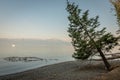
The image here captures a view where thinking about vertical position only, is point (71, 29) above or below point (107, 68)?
above

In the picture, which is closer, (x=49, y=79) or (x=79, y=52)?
(x=49, y=79)

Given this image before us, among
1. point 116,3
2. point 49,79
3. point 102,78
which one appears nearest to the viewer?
point 102,78

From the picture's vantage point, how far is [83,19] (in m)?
32.7

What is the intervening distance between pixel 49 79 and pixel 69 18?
1202cm

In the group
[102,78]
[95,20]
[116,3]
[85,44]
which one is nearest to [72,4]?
[95,20]

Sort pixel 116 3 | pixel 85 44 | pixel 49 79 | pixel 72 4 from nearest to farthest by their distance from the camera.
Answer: pixel 116 3, pixel 49 79, pixel 85 44, pixel 72 4

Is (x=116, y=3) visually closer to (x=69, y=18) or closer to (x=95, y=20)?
(x=95, y=20)

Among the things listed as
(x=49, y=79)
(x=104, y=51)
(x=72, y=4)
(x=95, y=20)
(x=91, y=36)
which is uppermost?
(x=72, y=4)

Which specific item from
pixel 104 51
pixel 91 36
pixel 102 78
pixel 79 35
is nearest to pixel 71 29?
pixel 79 35

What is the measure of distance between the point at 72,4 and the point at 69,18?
283 centimetres

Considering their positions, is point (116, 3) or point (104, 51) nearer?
point (116, 3)

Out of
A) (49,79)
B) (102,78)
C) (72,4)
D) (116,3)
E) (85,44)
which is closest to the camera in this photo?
(102,78)

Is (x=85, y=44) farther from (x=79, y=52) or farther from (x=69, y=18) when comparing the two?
(x=69, y=18)

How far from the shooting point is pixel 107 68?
3231 cm
